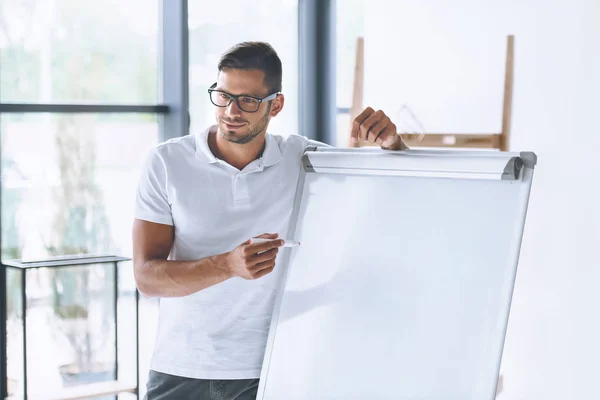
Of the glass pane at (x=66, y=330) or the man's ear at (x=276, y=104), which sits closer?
the man's ear at (x=276, y=104)

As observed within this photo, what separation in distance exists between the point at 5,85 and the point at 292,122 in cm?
131

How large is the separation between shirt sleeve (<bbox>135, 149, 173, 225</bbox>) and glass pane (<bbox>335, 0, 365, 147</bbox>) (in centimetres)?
167

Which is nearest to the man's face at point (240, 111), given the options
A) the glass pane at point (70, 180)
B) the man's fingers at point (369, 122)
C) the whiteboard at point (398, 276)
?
the whiteboard at point (398, 276)

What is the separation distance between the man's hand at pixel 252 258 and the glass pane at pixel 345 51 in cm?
182

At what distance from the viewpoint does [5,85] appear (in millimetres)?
2756

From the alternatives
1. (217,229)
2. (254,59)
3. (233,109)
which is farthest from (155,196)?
(254,59)

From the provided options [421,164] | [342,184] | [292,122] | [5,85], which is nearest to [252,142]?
[342,184]

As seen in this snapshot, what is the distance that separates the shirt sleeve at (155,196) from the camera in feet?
5.88

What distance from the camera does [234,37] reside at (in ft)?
11.0

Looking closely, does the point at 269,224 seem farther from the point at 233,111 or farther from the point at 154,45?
the point at 154,45

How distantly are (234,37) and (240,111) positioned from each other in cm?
164

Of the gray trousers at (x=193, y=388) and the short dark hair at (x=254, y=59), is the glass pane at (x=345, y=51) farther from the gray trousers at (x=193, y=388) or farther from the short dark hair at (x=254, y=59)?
the gray trousers at (x=193, y=388)

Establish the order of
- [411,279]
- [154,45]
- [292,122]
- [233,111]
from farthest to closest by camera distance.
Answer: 1. [292,122]
2. [154,45]
3. [233,111]
4. [411,279]

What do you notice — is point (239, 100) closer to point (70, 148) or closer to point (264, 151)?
point (264, 151)
